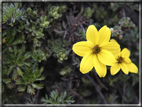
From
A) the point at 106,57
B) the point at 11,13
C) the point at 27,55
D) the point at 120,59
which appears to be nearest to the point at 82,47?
the point at 106,57

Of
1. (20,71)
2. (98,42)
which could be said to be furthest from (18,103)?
(98,42)

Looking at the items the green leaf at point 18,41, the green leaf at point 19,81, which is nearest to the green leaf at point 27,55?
the green leaf at point 18,41

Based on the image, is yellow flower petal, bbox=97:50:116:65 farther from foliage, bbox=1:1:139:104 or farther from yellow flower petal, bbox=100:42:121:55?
foliage, bbox=1:1:139:104

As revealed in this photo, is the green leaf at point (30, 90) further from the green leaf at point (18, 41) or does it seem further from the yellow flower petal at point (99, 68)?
the yellow flower petal at point (99, 68)

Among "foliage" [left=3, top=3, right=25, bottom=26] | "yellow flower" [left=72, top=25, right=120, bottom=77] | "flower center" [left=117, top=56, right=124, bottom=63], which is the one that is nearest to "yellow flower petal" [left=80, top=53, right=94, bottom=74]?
"yellow flower" [left=72, top=25, right=120, bottom=77]

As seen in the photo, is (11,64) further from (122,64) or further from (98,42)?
(122,64)

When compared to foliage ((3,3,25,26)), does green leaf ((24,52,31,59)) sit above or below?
below

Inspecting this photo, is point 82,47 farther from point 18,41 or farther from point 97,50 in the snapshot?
point 18,41
